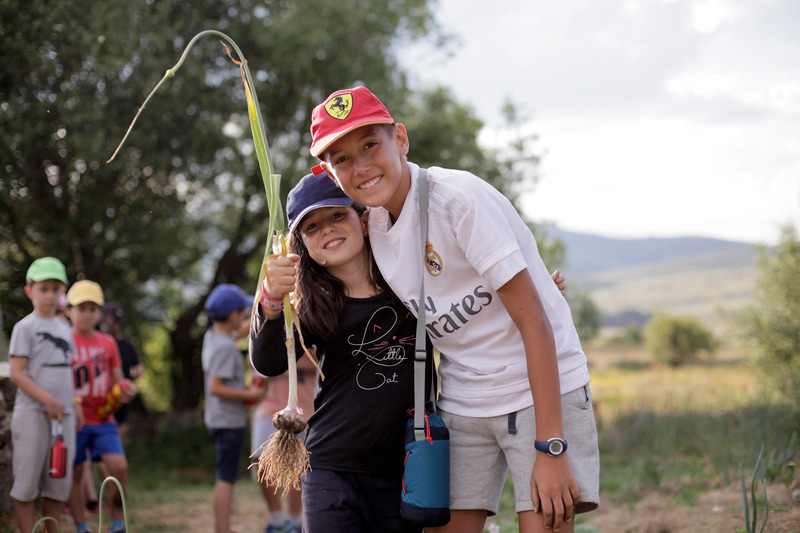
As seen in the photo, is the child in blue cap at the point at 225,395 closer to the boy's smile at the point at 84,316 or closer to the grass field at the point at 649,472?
the boy's smile at the point at 84,316

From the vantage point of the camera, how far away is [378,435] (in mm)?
2338

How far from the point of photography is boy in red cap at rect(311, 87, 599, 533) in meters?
2.02

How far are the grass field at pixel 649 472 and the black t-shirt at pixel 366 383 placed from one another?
176cm

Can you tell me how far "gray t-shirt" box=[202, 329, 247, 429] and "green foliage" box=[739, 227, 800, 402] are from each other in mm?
20848

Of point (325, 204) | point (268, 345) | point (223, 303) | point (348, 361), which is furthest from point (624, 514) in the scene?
point (325, 204)

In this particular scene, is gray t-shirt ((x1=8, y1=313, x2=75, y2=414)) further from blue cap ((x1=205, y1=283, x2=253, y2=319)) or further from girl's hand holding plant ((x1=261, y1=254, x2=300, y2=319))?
girl's hand holding plant ((x1=261, y1=254, x2=300, y2=319))

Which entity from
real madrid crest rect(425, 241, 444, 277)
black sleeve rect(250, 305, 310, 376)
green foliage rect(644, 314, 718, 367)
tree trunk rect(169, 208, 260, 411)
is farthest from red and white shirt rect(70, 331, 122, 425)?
green foliage rect(644, 314, 718, 367)

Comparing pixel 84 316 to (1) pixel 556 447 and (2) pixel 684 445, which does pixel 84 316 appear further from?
(2) pixel 684 445

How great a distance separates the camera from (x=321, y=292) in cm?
238

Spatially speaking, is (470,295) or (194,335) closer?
(470,295)

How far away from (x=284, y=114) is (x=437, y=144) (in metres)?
2.45

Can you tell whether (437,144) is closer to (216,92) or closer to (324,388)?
(216,92)

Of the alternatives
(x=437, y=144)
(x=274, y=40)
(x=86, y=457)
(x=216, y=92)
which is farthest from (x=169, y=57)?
(x=86, y=457)

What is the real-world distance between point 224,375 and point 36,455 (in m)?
1.37
